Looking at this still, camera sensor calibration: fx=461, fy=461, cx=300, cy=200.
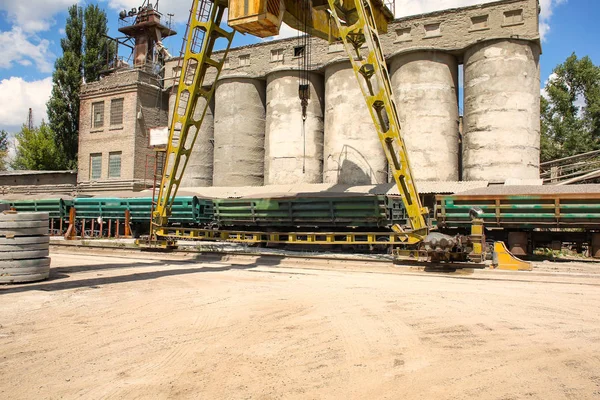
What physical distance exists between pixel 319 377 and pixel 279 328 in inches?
72.7

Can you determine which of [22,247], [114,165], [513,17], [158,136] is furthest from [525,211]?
[114,165]

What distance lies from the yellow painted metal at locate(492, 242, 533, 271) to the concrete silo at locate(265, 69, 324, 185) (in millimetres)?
18057

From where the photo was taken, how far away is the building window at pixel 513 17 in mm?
24562

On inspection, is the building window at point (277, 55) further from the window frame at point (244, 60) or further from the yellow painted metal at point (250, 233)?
the yellow painted metal at point (250, 233)

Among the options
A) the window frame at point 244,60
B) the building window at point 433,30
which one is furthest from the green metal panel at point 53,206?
the building window at point 433,30

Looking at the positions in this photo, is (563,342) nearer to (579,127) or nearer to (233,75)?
(233,75)

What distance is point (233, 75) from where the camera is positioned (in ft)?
108

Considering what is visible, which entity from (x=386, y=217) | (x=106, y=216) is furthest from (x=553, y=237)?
(x=106, y=216)

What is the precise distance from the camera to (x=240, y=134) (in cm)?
3234

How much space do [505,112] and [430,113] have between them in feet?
12.7

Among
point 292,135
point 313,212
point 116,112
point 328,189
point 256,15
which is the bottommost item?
point 313,212

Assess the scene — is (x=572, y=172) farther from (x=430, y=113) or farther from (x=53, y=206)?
(x=53, y=206)

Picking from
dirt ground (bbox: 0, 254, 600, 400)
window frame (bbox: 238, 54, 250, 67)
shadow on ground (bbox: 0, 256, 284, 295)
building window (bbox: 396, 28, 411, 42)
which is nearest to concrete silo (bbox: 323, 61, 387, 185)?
building window (bbox: 396, 28, 411, 42)

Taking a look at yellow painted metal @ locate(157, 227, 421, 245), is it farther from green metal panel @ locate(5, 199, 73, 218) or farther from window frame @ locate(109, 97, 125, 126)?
window frame @ locate(109, 97, 125, 126)
